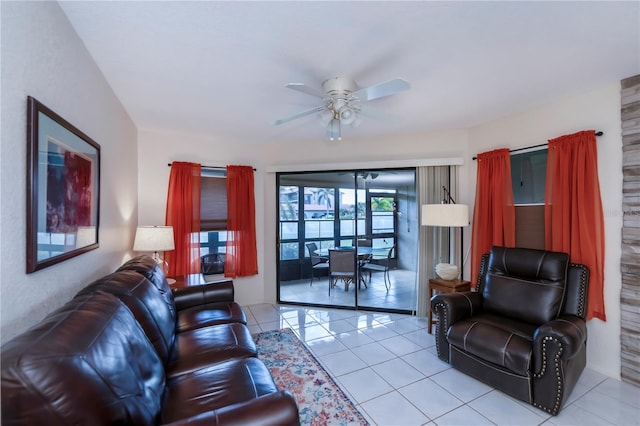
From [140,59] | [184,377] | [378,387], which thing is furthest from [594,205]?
[140,59]

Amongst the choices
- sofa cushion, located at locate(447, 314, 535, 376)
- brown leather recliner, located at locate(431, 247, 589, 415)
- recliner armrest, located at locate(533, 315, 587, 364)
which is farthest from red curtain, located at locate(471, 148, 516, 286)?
recliner armrest, located at locate(533, 315, 587, 364)

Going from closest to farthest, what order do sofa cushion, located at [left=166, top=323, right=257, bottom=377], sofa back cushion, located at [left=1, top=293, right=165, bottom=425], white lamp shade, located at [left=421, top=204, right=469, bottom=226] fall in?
1. sofa back cushion, located at [left=1, top=293, right=165, bottom=425]
2. sofa cushion, located at [left=166, top=323, right=257, bottom=377]
3. white lamp shade, located at [left=421, top=204, right=469, bottom=226]

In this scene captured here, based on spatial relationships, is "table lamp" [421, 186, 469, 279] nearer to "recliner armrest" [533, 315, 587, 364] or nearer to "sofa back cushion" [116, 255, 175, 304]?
"recliner armrest" [533, 315, 587, 364]

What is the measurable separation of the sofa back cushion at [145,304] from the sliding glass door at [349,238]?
245cm

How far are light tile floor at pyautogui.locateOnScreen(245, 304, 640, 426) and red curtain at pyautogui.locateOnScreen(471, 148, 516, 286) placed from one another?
4.05 ft

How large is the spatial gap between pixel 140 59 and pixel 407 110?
2.40 meters

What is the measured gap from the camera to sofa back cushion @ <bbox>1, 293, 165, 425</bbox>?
2.60 ft

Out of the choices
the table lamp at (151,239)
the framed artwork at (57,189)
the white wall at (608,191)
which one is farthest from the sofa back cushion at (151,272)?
the white wall at (608,191)

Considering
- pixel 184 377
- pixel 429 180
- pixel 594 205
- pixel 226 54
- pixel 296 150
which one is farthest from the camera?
pixel 296 150

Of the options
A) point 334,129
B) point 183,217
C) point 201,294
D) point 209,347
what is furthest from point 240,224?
point 209,347

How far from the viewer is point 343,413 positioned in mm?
Answer: 1975

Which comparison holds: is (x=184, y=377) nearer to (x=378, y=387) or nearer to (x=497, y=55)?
(x=378, y=387)

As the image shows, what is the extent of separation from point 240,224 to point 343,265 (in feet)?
5.35

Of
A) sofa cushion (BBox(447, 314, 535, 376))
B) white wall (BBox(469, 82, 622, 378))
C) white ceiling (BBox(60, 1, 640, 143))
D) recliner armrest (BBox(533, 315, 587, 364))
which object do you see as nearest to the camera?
white ceiling (BBox(60, 1, 640, 143))
